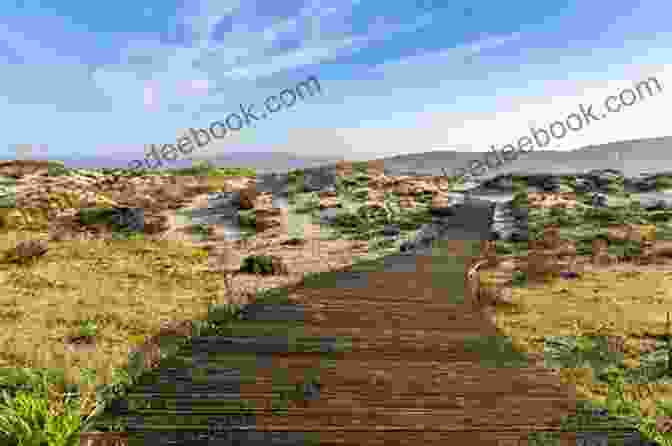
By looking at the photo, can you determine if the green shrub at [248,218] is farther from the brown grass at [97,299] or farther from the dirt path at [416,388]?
the dirt path at [416,388]

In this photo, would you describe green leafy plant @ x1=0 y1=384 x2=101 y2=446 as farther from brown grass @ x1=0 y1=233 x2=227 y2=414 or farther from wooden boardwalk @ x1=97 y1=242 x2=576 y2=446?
brown grass @ x1=0 y1=233 x2=227 y2=414

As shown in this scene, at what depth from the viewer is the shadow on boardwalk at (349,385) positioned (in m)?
5.61

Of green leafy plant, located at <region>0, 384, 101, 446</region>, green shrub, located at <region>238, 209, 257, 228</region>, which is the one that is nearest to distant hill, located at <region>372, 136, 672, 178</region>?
green shrub, located at <region>238, 209, 257, 228</region>

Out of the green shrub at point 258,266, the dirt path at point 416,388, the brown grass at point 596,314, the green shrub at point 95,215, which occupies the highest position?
the green shrub at point 95,215

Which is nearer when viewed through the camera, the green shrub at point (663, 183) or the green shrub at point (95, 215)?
the green shrub at point (95, 215)

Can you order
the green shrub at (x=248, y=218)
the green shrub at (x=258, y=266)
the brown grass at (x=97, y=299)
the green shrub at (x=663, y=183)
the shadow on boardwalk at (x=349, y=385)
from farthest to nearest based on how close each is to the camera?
1. the green shrub at (x=663, y=183)
2. the green shrub at (x=248, y=218)
3. the green shrub at (x=258, y=266)
4. the brown grass at (x=97, y=299)
5. the shadow on boardwalk at (x=349, y=385)

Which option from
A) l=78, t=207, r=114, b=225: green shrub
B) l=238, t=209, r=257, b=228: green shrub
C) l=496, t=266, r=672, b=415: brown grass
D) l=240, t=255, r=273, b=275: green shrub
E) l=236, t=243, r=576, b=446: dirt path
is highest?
l=78, t=207, r=114, b=225: green shrub

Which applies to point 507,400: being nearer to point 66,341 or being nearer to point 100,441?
point 100,441

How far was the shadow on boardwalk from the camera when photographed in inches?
221

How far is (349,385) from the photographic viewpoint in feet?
22.3

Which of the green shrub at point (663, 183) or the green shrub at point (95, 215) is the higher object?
the green shrub at point (95, 215)

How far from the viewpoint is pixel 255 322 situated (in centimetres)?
946

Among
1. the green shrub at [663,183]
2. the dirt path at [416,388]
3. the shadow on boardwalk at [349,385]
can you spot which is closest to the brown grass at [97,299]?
the shadow on boardwalk at [349,385]

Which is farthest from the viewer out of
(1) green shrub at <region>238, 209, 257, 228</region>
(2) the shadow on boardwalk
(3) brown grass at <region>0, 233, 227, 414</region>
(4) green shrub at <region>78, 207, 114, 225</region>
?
(1) green shrub at <region>238, 209, 257, 228</region>
